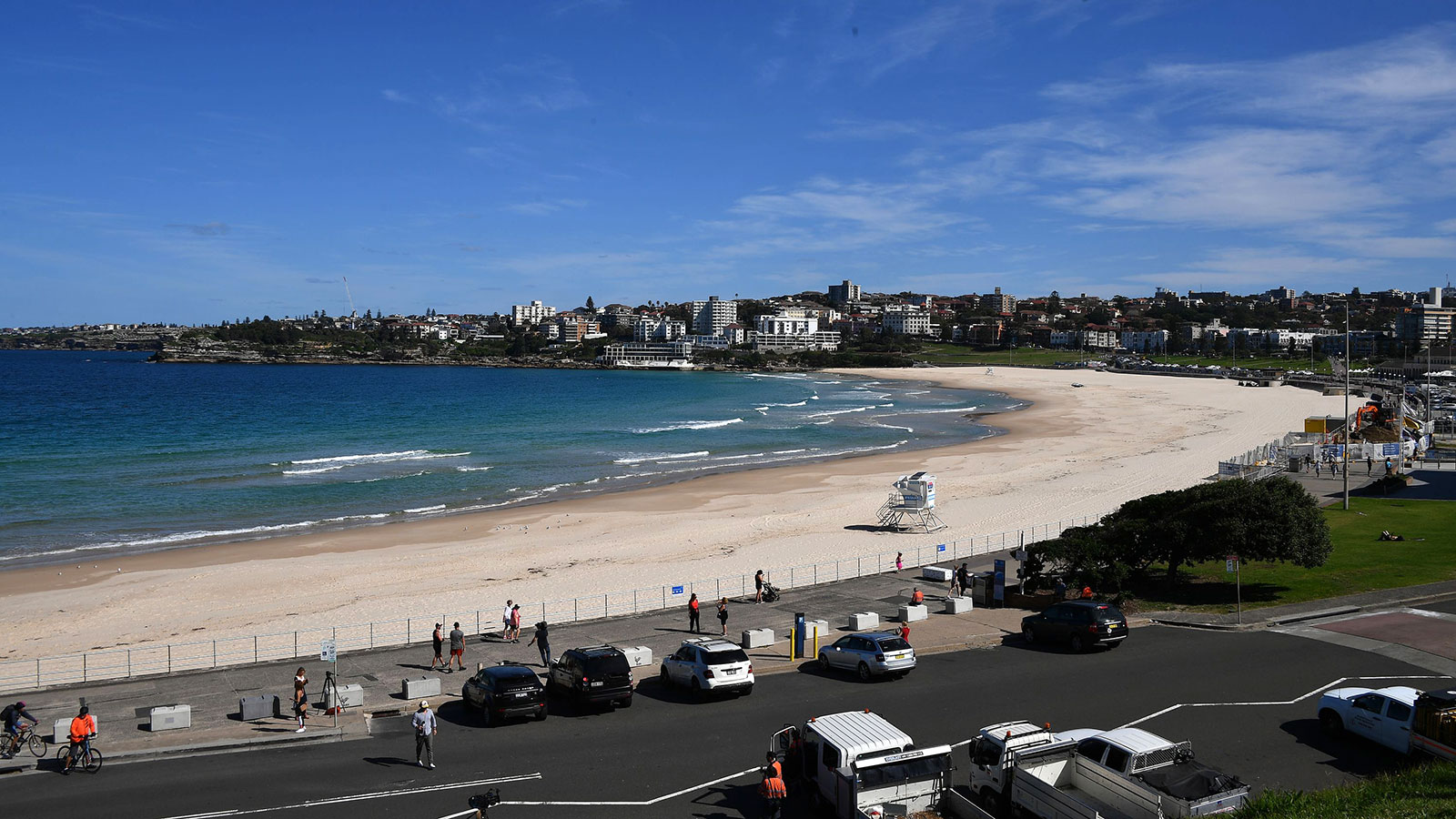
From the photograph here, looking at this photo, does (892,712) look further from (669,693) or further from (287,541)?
(287,541)

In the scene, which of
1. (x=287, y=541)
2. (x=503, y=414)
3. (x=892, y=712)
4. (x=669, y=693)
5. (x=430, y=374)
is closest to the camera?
(x=892, y=712)

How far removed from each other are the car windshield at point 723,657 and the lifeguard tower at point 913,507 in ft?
66.5

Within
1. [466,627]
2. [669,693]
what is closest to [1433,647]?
[669,693]

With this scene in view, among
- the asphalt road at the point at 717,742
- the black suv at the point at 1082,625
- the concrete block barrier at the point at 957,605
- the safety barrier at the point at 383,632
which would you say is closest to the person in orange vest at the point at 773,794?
the asphalt road at the point at 717,742

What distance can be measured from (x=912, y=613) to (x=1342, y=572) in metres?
12.4

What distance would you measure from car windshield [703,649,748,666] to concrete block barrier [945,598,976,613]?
8156 millimetres

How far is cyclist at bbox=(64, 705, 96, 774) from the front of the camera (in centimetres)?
1361

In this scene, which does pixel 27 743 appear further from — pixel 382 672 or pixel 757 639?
pixel 757 639

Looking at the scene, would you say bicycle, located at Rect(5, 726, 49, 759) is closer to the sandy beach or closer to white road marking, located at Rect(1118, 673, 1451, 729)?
the sandy beach

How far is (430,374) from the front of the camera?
188 metres

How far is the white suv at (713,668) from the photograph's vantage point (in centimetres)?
1667

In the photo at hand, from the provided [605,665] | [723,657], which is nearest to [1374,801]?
[723,657]

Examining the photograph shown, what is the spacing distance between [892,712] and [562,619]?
11.2 metres

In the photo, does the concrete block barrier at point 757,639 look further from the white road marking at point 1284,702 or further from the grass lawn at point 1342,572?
the grass lawn at point 1342,572
